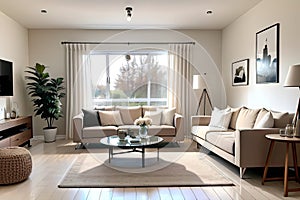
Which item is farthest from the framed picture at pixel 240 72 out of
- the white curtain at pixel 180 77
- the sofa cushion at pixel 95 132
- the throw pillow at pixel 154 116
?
the sofa cushion at pixel 95 132

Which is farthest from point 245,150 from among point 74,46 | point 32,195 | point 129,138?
point 74,46

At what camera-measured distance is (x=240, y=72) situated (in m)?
5.89

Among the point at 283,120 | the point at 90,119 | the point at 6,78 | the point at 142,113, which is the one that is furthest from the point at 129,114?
the point at 283,120

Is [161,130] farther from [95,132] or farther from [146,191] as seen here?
[146,191]

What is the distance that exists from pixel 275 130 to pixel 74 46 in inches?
193

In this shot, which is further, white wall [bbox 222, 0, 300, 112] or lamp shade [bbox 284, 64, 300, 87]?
white wall [bbox 222, 0, 300, 112]

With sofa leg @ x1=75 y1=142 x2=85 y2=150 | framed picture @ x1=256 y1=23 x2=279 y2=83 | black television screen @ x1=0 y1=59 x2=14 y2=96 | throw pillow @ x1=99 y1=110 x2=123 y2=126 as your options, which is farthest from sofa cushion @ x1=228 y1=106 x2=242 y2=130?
black television screen @ x1=0 y1=59 x2=14 y2=96

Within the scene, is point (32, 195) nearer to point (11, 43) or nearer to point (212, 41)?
point (11, 43)

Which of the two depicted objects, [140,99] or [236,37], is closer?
[236,37]

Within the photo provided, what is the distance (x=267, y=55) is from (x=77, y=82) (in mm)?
4208

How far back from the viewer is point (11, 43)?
19.4ft

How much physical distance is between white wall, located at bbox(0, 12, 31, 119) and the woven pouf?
2.18 meters

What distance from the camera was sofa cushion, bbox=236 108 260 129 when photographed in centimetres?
445

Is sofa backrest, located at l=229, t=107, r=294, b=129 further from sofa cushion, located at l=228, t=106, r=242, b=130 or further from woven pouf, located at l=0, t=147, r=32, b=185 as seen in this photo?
woven pouf, located at l=0, t=147, r=32, b=185
